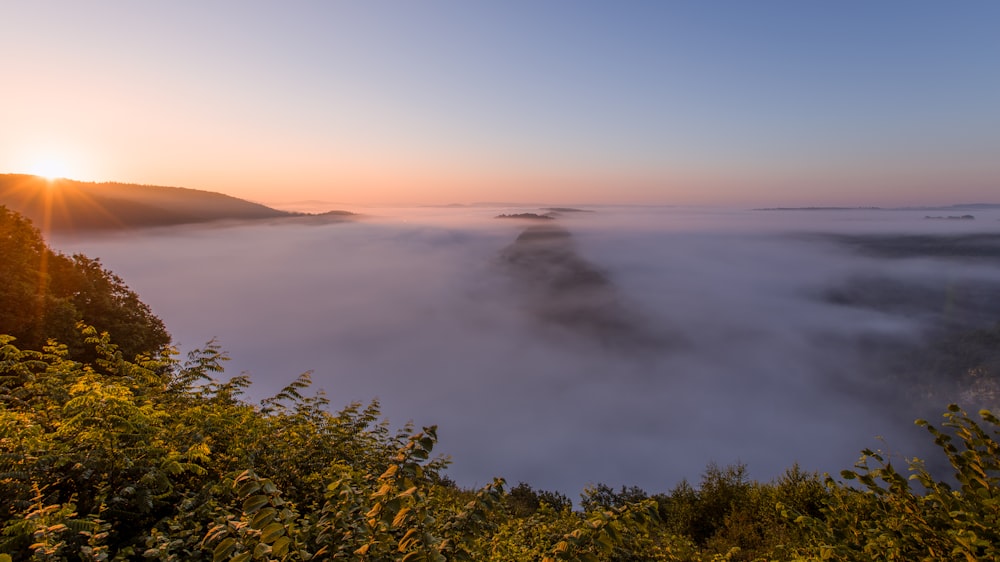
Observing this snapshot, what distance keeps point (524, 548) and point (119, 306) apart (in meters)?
40.1

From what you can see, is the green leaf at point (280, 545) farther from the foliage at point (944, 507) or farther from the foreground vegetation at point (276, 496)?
the foliage at point (944, 507)

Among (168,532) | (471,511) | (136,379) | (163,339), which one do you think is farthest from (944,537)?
(163,339)

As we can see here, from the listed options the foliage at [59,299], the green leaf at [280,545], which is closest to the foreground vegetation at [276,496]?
the green leaf at [280,545]

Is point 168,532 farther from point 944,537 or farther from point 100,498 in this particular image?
point 944,537

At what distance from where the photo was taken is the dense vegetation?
14.1ft

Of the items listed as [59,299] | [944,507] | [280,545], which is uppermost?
[280,545]

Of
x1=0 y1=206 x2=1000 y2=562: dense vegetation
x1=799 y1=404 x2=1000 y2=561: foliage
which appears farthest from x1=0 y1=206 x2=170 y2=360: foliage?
x1=799 y1=404 x2=1000 y2=561: foliage

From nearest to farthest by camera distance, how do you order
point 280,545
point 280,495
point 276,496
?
point 280,545, point 276,496, point 280,495

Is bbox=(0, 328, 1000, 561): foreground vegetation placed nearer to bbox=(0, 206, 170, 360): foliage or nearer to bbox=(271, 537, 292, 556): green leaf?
bbox=(271, 537, 292, 556): green leaf

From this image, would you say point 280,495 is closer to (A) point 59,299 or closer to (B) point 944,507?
(B) point 944,507

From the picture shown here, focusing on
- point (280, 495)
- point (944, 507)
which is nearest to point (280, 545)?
point (280, 495)

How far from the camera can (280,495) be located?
7535 millimetres

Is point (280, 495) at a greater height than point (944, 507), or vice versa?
point (944, 507)

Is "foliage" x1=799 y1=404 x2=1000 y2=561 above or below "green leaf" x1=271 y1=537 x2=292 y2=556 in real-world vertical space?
below
